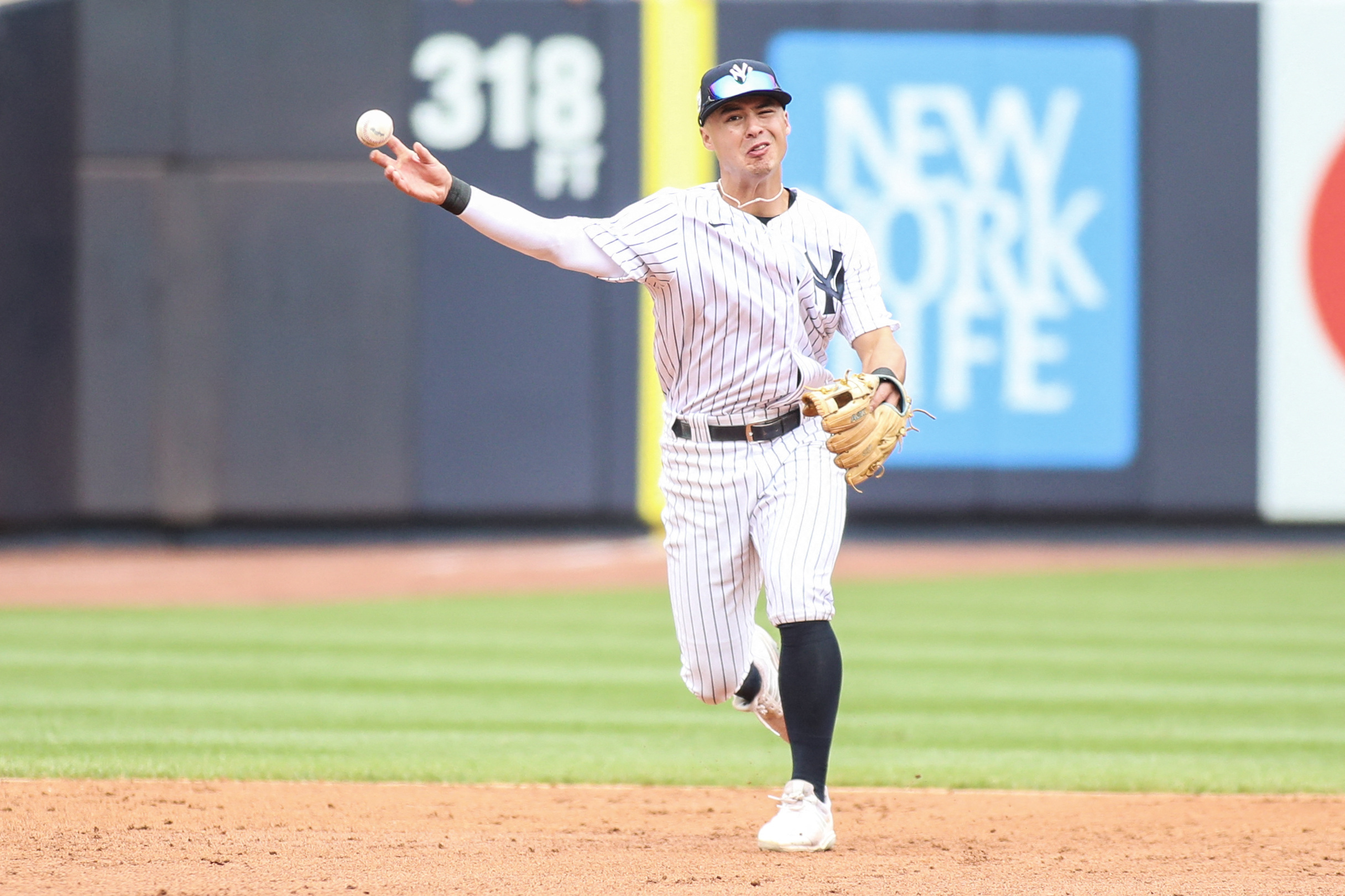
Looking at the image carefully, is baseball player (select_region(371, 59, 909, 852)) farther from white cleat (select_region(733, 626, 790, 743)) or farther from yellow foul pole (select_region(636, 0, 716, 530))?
yellow foul pole (select_region(636, 0, 716, 530))

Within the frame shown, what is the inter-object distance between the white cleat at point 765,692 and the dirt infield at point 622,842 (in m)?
0.29

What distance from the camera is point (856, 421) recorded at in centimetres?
418

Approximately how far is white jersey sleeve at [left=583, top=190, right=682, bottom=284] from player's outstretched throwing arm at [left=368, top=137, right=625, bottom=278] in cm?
3

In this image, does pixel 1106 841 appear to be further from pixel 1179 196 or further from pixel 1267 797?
pixel 1179 196

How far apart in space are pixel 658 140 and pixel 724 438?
1018 cm

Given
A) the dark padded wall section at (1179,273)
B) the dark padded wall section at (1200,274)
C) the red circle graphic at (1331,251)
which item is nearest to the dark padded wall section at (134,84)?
the dark padded wall section at (1179,273)

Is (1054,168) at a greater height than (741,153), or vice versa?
(1054,168)

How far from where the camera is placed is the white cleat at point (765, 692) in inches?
184

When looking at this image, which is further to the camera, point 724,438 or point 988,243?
point 988,243

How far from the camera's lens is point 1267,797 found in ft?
17.2

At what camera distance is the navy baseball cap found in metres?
4.25

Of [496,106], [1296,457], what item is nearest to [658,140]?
[496,106]

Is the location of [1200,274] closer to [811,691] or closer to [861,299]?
[861,299]

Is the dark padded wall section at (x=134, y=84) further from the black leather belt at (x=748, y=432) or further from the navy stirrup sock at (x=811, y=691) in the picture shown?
the navy stirrup sock at (x=811, y=691)
